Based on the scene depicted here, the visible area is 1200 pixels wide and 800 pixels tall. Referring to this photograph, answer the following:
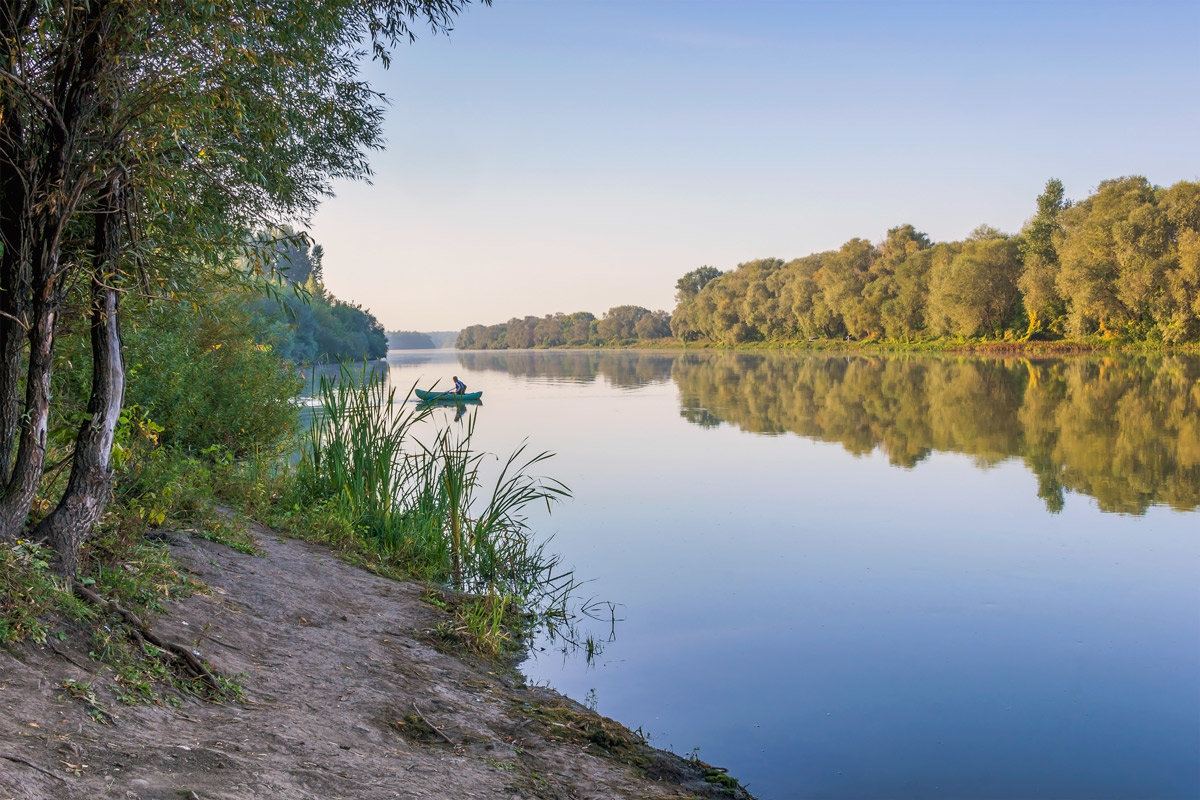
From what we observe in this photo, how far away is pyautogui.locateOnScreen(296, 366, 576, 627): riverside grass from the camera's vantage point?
8.15 m

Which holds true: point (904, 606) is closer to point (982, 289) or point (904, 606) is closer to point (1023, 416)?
point (1023, 416)

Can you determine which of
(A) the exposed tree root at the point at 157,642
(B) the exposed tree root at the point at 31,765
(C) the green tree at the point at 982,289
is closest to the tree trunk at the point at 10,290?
(A) the exposed tree root at the point at 157,642

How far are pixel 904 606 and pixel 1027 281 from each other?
163 ft

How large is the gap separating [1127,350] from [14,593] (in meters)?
55.2

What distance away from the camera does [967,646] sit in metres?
6.81

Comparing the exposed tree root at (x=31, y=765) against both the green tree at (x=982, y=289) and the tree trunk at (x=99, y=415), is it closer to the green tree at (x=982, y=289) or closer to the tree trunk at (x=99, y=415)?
the tree trunk at (x=99, y=415)

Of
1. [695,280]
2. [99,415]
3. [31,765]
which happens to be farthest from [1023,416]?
[695,280]

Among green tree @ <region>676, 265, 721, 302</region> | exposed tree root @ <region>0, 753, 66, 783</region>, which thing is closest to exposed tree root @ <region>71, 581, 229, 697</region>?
exposed tree root @ <region>0, 753, 66, 783</region>

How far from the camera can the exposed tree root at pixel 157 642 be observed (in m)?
4.07

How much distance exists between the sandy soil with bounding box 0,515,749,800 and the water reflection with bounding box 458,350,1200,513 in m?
9.38

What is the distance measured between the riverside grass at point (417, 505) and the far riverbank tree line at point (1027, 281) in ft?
147

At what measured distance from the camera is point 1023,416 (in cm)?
2198

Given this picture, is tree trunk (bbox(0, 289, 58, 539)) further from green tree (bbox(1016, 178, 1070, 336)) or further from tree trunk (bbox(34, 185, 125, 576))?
green tree (bbox(1016, 178, 1070, 336))

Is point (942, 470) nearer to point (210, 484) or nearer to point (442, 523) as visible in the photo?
point (442, 523)
